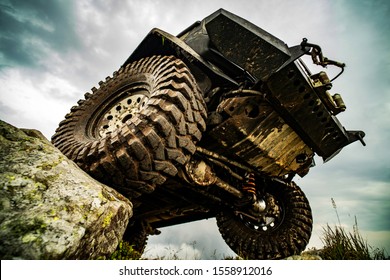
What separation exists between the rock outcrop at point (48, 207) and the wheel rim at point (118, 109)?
120cm

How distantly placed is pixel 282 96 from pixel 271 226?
9.40ft

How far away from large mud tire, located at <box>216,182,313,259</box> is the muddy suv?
12cm

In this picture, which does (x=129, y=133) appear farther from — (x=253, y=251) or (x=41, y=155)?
(x=253, y=251)

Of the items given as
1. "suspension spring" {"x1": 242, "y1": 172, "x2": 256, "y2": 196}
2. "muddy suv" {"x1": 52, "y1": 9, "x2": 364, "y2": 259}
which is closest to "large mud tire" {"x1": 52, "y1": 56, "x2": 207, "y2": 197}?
"muddy suv" {"x1": 52, "y1": 9, "x2": 364, "y2": 259}

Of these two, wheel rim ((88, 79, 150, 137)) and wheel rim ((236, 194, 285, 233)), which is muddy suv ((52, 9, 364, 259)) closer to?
wheel rim ((88, 79, 150, 137))

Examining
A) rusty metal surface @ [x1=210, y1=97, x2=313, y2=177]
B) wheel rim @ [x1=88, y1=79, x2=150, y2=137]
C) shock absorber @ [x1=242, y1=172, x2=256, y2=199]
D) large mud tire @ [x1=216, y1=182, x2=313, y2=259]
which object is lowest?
large mud tire @ [x1=216, y1=182, x2=313, y2=259]

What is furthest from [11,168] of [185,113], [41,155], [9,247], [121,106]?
[121,106]

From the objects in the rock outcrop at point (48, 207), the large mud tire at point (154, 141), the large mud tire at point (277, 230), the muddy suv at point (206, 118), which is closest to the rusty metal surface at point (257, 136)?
the muddy suv at point (206, 118)

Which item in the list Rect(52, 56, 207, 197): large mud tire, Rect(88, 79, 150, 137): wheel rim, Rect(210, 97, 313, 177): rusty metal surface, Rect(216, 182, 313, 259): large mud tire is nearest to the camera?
Rect(52, 56, 207, 197): large mud tire

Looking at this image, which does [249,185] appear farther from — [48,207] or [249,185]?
[48,207]

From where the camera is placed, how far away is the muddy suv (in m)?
1.97

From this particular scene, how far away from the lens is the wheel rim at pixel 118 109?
9.25ft

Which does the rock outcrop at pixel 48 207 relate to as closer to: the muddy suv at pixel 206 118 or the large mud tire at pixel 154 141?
the large mud tire at pixel 154 141

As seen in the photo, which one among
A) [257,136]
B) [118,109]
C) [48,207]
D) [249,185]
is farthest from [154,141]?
[249,185]
